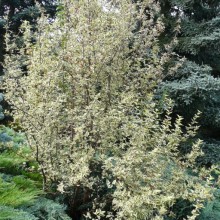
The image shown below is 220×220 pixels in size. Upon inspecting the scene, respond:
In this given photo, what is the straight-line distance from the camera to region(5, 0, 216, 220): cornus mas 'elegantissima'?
270 cm

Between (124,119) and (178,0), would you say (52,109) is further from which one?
(178,0)

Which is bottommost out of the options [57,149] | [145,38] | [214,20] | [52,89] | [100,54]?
[57,149]

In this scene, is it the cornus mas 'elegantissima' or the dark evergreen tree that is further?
the dark evergreen tree

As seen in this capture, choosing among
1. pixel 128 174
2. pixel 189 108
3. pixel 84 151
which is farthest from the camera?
pixel 189 108

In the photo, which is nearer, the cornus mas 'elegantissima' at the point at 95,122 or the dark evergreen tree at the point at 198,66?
the cornus mas 'elegantissima' at the point at 95,122

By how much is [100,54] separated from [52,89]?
671mm

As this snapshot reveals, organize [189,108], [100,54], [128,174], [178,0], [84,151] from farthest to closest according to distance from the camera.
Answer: [178,0] → [189,108] → [100,54] → [84,151] → [128,174]

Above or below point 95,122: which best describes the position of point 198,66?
above

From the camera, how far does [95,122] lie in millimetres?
3031

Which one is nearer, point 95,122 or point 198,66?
point 95,122

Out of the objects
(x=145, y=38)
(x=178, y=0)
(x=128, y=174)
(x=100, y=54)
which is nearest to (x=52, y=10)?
(x=178, y=0)

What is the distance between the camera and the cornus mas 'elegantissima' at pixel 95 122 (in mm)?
2699

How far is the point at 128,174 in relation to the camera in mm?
2555

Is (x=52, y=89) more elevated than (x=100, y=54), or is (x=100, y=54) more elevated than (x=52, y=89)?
(x=100, y=54)
